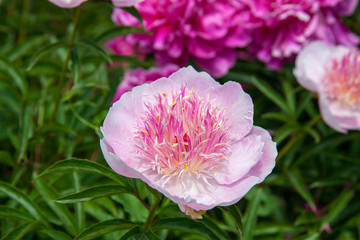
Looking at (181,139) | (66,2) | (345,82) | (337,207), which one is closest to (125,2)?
(66,2)

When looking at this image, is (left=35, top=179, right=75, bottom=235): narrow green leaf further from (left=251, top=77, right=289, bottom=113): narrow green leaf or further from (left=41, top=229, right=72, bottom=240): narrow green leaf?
(left=251, top=77, right=289, bottom=113): narrow green leaf

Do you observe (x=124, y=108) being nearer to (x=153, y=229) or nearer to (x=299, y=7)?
(x=153, y=229)

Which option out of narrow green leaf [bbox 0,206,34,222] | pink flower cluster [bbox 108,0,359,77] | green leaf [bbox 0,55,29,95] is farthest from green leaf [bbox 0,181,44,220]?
pink flower cluster [bbox 108,0,359,77]

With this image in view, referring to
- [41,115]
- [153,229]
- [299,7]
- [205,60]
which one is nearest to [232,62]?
[205,60]

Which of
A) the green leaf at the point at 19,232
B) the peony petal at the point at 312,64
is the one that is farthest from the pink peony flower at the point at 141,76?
the green leaf at the point at 19,232

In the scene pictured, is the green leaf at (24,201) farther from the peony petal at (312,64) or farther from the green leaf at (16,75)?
the peony petal at (312,64)

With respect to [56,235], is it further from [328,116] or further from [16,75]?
[328,116]

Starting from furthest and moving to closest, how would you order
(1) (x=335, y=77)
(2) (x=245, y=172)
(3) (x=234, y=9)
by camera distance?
(3) (x=234, y=9) → (1) (x=335, y=77) → (2) (x=245, y=172)
